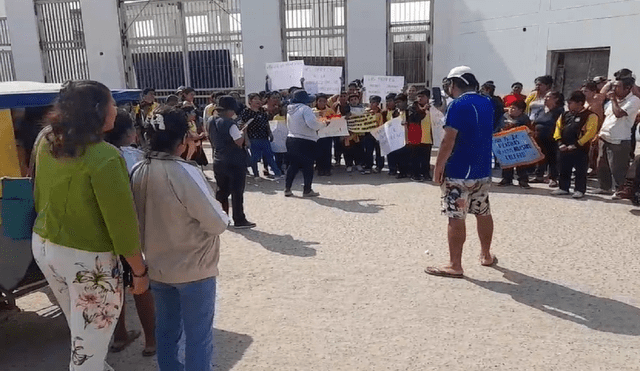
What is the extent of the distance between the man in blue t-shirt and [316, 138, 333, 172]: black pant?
5219mm

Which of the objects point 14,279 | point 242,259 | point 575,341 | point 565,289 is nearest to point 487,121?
point 565,289

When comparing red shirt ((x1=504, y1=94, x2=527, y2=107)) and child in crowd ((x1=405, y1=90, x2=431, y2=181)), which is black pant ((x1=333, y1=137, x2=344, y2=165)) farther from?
red shirt ((x1=504, y1=94, x2=527, y2=107))

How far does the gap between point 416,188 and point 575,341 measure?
16.1ft

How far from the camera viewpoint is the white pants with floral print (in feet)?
7.59

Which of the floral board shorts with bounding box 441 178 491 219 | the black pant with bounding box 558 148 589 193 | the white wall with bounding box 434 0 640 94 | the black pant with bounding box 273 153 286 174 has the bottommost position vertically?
the black pant with bounding box 273 153 286 174

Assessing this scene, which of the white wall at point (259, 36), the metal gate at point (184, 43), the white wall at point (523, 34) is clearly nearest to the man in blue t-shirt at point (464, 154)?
the white wall at point (523, 34)

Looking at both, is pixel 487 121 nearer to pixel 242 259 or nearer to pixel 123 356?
pixel 242 259

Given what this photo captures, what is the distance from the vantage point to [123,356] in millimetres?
3539

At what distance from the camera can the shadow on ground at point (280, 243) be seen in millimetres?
5492

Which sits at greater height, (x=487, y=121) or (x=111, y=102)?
(x=111, y=102)

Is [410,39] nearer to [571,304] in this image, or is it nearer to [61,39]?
[61,39]

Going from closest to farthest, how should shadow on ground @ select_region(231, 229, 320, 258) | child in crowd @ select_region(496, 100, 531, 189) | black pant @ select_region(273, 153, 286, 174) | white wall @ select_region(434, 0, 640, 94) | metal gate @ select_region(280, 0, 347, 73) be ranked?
shadow on ground @ select_region(231, 229, 320, 258), child in crowd @ select_region(496, 100, 531, 189), black pant @ select_region(273, 153, 286, 174), white wall @ select_region(434, 0, 640, 94), metal gate @ select_region(280, 0, 347, 73)

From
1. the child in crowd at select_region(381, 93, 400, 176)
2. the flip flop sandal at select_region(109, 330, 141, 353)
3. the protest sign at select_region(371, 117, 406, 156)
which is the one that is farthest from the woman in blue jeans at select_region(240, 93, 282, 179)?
the flip flop sandal at select_region(109, 330, 141, 353)

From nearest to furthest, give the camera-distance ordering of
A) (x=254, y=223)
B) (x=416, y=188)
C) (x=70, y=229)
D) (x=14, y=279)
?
(x=70, y=229), (x=14, y=279), (x=254, y=223), (x=416, y=188)
